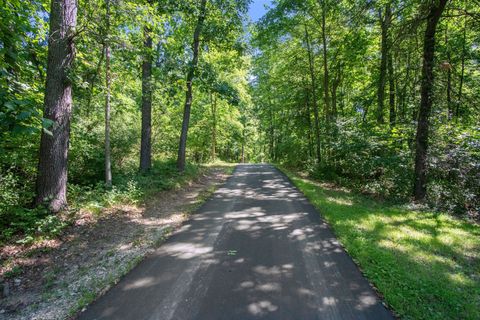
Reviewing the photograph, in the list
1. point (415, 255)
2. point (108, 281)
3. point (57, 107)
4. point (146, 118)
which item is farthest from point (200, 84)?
point (415, 255)

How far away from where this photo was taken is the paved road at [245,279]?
8.98ft

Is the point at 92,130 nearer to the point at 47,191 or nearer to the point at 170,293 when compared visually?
the point at 47,191

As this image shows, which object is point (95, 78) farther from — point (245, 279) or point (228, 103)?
point (245, 279)

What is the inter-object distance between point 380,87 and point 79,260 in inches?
451

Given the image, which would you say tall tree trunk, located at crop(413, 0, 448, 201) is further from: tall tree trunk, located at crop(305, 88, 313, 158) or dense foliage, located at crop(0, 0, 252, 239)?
tall tree trunk, located at crop(305, 88, 313, 158)

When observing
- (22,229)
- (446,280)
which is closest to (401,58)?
(446,280)

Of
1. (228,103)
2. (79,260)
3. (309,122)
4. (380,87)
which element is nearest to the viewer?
(79,260)

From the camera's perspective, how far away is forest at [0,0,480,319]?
422cm

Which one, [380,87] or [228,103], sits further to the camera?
[380,87]

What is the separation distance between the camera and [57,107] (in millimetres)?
4812

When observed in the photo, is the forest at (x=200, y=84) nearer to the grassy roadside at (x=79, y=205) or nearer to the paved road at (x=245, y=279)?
the grassy roadside at (x=79, y=205)

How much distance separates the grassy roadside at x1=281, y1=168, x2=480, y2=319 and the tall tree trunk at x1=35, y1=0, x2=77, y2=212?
5869 mm

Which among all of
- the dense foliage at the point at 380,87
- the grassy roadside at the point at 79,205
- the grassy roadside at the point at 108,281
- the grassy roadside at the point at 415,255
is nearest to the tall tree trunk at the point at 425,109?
the dense foliage at the point at 380,87

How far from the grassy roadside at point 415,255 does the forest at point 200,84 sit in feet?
6.88
